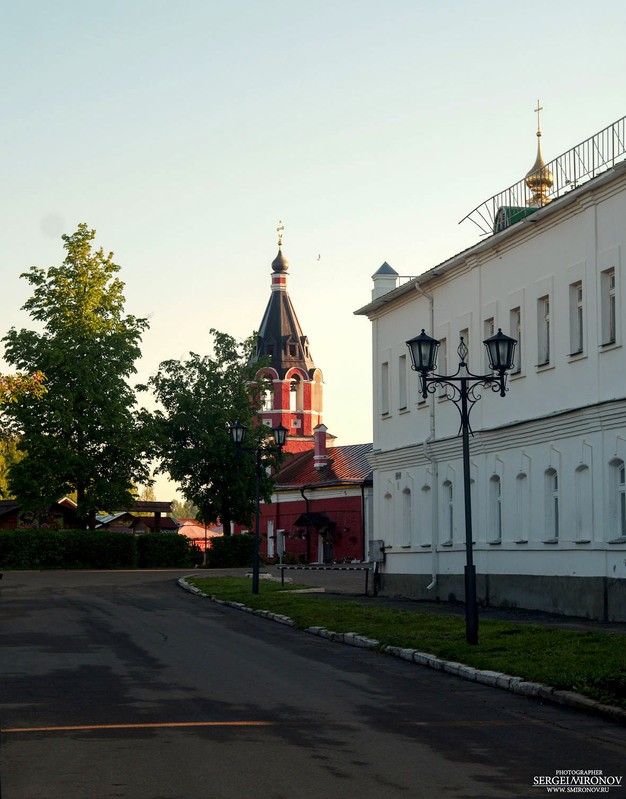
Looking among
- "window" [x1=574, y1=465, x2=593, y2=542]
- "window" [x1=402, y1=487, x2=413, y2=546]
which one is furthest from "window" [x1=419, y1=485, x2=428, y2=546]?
"window" [x1=574, y1=465, x2=593, y2=542]

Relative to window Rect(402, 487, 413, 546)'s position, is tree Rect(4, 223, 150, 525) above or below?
above

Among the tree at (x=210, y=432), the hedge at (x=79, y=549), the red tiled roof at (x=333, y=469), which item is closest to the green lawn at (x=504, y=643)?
the hedge at (x=79, y=549)

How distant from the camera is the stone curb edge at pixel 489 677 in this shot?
1219cm

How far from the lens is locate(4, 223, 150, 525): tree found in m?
60.2

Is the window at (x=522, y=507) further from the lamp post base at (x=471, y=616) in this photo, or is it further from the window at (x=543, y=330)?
the lamp post base at (x=471, y=616)

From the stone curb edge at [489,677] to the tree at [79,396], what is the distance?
126 feet

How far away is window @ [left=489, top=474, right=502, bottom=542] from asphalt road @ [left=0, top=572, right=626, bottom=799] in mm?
11944

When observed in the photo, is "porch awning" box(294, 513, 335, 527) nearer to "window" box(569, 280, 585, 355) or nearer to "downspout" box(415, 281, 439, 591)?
"downspout" box(415, 281, 439, 591)

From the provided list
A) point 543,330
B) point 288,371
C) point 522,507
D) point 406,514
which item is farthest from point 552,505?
point 288,371

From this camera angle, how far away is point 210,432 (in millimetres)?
71375

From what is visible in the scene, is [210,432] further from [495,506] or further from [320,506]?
[495,506]

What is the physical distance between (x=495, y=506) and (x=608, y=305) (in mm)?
7722

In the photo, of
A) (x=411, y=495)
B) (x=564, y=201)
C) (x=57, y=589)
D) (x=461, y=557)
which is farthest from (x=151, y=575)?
(x=564, y=201)

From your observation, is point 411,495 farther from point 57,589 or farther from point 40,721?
point 40,721
